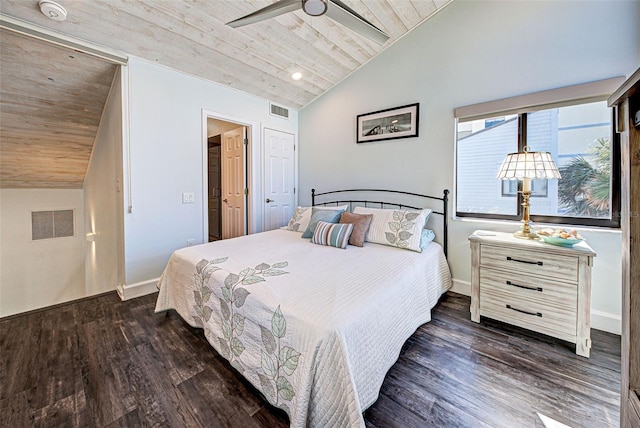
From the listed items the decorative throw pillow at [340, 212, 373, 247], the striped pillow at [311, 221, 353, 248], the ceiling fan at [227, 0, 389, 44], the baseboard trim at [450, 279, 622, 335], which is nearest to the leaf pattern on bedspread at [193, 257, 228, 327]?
the striped pillow at [311, 221, 353, 248]

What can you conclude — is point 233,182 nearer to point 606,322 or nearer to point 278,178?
point 278,178

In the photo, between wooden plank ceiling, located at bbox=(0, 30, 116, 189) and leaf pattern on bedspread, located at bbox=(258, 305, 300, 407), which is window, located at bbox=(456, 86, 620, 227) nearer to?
leaf pattern on bedspread, located at bbox=(258, 305, 300, 407)

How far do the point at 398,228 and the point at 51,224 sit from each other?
5.73m

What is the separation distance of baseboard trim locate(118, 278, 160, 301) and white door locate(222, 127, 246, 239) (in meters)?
1.45

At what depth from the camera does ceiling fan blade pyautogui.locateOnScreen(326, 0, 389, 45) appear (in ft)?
5.23

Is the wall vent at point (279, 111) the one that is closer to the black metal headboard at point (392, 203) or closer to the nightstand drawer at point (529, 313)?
the black metal headboard at point (392, 203)

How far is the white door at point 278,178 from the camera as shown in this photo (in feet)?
13.3

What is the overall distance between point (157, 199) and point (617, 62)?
4437 millimetres

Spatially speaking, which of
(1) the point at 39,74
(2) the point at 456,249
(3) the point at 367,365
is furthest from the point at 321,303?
(1) the point at 39,74

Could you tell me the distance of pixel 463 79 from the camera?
2682mm

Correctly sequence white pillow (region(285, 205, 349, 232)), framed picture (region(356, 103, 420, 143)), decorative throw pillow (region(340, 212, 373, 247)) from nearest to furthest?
decorative throw pillow (region(340, 212, 373, 247)) → framed picture (region(356, 103, 420, 143)) → white pillow (region(285, 205, 349, 232))

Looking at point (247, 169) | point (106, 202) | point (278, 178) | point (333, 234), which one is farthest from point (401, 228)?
point (106, 202)

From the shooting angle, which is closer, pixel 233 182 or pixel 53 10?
pixel 53 10

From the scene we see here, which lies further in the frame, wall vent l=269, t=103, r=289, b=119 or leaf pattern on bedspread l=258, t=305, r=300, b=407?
wall vent l=269, t=103, r=289, b=119
